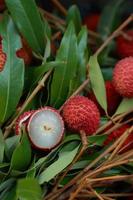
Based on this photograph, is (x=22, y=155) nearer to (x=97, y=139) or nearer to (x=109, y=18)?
(x=97, y=139)

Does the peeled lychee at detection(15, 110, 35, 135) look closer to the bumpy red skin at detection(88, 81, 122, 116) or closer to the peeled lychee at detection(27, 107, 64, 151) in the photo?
the peeled lychee at detection(27, 107, 64, 151)

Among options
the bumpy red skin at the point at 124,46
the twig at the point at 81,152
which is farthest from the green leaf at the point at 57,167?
the bumpy red skin at the point at 124,46

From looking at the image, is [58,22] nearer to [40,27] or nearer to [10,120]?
[40,27]

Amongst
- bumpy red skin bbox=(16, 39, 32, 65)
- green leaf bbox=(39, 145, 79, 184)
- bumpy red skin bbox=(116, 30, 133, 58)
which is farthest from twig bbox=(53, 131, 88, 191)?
bumpy red skin bbox=(116, 30, 133, 58)

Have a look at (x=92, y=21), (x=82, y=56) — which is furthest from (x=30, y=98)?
(x=92, y=21)

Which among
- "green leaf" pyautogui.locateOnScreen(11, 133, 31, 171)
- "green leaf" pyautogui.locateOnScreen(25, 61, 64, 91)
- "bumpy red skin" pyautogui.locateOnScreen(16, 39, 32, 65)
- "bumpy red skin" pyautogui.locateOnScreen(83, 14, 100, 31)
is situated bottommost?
"bumpy red skin" pyautogui.locateOnScreen(83, 14, 100, 31)

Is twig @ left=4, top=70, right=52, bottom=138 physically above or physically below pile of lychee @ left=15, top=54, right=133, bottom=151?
above

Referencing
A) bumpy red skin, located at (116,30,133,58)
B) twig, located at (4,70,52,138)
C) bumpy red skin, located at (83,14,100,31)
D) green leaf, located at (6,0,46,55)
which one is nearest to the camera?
twig, located at (4,70,52,138)
